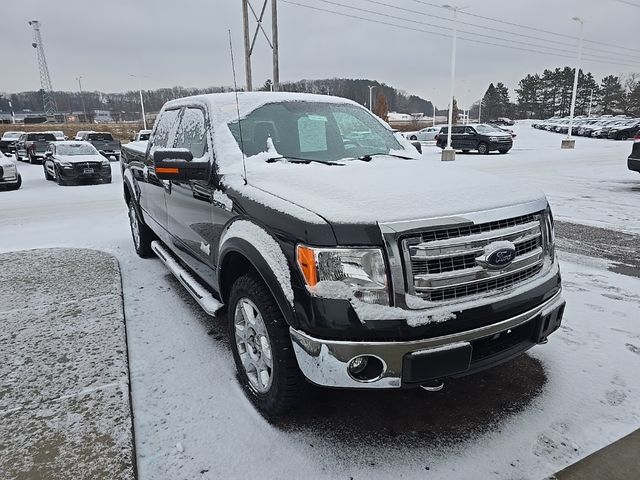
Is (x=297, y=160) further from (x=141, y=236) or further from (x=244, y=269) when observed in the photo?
(x=141, y=236)

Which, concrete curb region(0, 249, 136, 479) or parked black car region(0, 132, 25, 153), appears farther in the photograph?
parked black car region(0, 132, 25, 153)

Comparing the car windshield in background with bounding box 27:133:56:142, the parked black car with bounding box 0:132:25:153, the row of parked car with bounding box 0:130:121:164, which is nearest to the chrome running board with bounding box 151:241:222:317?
the row of parked car with bounding box 0:130:121:164

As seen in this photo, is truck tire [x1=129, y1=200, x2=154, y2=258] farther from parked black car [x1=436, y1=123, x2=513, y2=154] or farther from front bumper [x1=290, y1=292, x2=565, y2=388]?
parked black car [x1=436, y1=123, x2=513, y2=154]

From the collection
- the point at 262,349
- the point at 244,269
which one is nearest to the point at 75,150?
the point at 244,269

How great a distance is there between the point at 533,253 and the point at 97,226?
25.9 ft

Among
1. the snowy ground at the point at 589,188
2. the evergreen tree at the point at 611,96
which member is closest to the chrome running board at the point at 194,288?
the snowy ground at the point at 589,188

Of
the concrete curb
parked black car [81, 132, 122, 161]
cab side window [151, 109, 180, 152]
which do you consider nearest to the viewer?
the concrete curb

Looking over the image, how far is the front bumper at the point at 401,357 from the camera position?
219cm

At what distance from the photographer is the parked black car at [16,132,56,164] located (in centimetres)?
2425

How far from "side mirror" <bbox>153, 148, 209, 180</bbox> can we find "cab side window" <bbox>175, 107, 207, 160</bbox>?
26 cm

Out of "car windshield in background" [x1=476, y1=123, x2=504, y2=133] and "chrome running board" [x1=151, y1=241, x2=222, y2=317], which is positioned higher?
"car windshield in background" [x1=476, y1=123, x2=504, y2=133]

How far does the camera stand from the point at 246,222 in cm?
278

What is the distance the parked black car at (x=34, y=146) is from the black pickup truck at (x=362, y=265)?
81.5 feet

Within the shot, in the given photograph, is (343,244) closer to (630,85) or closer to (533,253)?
(533,253)
